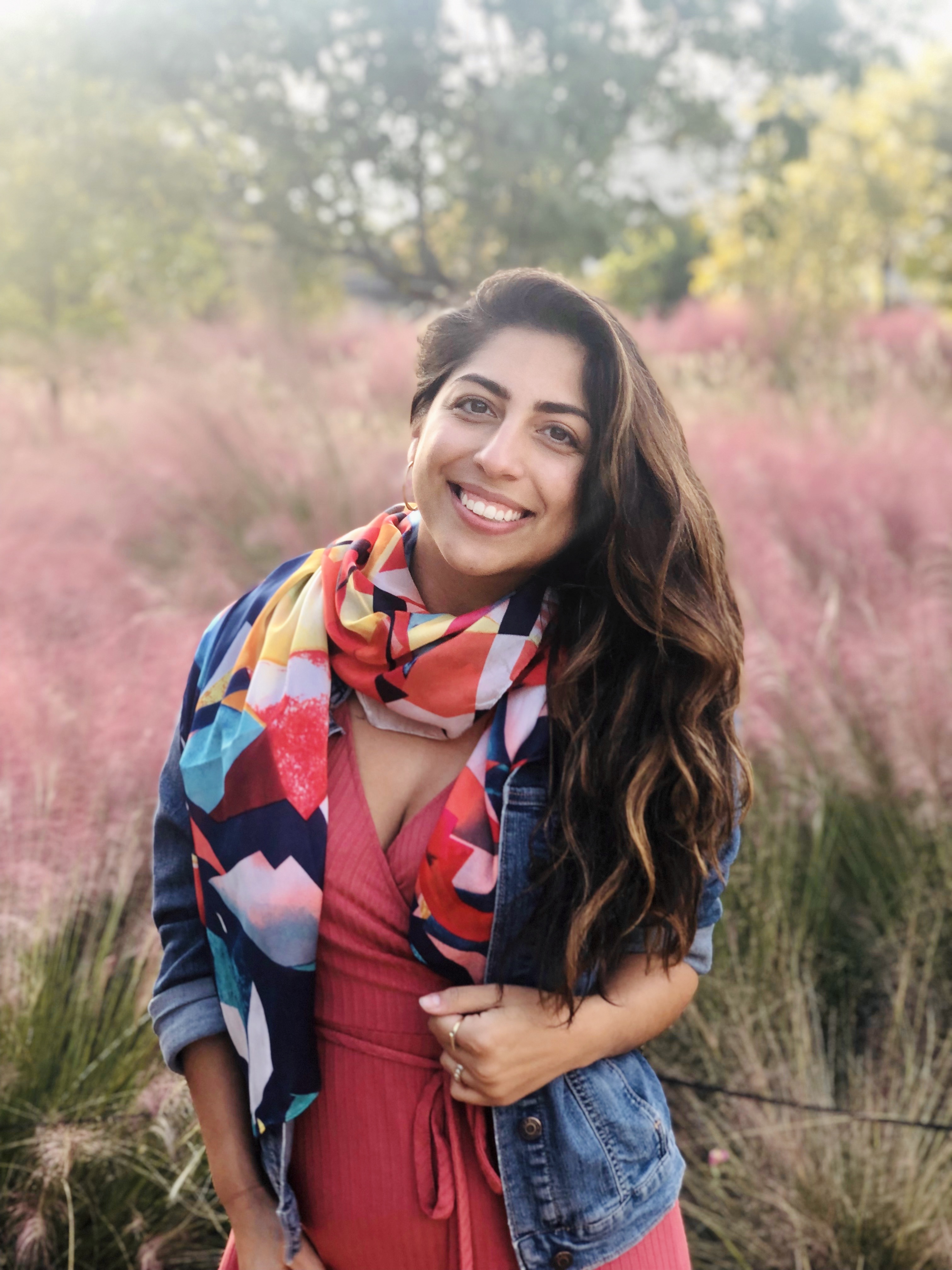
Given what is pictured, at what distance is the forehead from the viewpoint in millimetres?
1413

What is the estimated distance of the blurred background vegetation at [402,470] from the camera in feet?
6.81

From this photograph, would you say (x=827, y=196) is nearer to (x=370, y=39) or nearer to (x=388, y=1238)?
(x=370, y=39)

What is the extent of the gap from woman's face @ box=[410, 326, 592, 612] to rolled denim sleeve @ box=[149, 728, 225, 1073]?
0.56 m

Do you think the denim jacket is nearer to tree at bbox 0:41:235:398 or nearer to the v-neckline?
the v-neckline

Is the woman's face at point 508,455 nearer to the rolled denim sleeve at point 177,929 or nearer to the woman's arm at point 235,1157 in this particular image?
the rolled denim sleeve at point 177,929

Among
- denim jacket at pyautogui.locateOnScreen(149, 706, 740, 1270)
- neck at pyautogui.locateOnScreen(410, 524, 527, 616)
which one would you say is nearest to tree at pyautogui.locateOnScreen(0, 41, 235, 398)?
neck at pyautogui.locateOnScreen(410, 524, 527, 616)

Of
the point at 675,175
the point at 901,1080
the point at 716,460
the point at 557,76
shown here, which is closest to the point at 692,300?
the point at 675,175

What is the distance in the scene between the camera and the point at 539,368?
4.66ft

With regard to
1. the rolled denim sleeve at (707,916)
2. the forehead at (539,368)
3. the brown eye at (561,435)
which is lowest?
the rolled denim sleeve at (707,916)

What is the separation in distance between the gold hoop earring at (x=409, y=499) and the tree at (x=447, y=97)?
5206mm

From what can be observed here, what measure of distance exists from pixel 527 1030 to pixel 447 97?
6.57 metres

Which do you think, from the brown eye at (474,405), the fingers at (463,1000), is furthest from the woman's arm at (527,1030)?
the brown eye at (474,405)

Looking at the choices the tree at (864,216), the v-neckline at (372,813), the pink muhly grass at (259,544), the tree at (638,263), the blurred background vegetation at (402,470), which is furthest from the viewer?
the tree at (864,216)

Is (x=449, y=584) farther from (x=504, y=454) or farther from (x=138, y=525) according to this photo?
(x=138, y=525)
